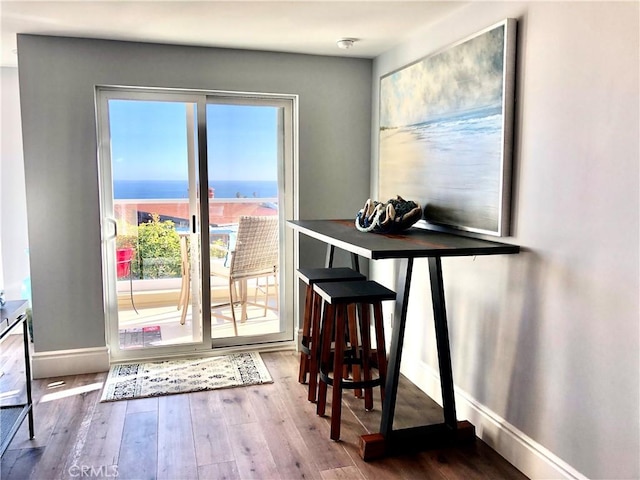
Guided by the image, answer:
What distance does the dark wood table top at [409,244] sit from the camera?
2082mm

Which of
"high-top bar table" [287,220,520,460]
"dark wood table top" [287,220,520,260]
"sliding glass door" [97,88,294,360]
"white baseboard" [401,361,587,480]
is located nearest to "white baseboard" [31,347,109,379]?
"sliding glass door" [97,88,294,360]

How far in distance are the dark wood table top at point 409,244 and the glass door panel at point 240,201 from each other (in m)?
0.97

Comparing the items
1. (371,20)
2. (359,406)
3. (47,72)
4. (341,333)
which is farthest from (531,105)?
(47,72)

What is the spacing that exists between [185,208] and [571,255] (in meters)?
2.47

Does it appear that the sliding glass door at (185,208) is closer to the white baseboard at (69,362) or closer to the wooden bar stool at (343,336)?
the white baseboard at (69,362)

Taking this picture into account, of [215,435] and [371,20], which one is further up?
[371,20]

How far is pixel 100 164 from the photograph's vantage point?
334 centimetres

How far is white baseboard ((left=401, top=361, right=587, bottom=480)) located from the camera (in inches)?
81.5

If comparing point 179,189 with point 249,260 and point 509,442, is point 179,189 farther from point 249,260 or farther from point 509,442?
point 509,442

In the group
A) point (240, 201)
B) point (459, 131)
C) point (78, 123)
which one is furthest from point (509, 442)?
point (78, 123)

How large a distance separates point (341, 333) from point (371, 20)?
168 cm

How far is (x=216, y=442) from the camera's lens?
2.48 metres

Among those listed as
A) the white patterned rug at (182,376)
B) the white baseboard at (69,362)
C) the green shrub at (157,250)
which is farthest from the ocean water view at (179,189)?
the white patterned rug at (182,376)

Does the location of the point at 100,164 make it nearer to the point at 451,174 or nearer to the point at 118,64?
the point at 118,64
